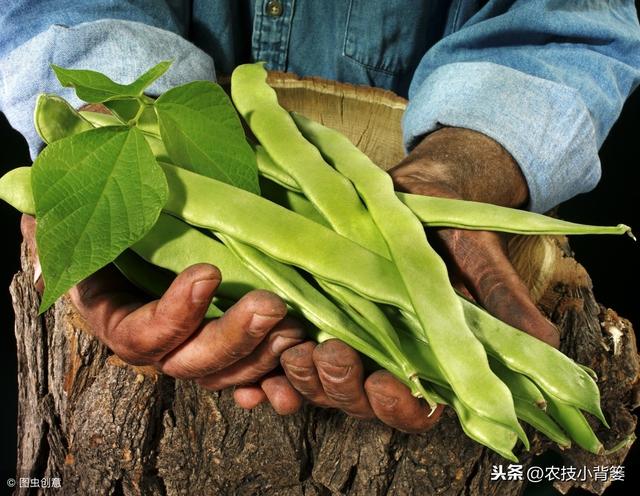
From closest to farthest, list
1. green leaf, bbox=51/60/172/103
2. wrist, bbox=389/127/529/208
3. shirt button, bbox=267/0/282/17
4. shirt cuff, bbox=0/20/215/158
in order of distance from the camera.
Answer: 1. green leaf, bbox=51/60/172/103
2. wrist, bbox=389/127/529/208
3. shirt cuff, bbox=0/20/215/158
4. shirt button, bbox=267/0/282/17

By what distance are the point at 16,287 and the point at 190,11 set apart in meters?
0.57

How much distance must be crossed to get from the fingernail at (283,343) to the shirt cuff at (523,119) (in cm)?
54

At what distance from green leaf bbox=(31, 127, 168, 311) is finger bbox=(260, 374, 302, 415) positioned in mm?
207

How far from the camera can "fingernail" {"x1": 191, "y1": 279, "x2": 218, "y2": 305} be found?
0.58 meters

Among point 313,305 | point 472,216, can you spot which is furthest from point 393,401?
point 472,216

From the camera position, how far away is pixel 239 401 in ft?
2.43

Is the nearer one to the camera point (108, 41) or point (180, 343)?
point (180, 343)

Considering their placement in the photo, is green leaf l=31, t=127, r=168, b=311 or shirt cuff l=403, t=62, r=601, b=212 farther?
shirt cuff l=403, t=62, r=601, b=212

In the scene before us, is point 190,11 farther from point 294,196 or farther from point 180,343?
point 180,343

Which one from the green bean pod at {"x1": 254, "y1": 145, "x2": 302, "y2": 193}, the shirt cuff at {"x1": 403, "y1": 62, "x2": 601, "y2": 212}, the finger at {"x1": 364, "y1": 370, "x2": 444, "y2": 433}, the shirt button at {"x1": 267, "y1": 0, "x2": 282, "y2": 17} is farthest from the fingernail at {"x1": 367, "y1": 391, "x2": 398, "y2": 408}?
the shirt button at {"x1": 267, "y1": 0, "x2": 282, "y2": 17}

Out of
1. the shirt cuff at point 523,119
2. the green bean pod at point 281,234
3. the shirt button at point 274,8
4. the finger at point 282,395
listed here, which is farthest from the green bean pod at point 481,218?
the shirt button at point 274,8

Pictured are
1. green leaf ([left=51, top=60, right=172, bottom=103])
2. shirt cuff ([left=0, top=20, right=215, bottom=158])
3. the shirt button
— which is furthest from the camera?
the shirt button

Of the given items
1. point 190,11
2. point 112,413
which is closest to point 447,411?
point 112,413

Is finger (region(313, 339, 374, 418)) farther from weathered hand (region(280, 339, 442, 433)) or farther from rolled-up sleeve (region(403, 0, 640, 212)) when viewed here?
rolled-up sleeve (region(403, 0, 640, 212))
